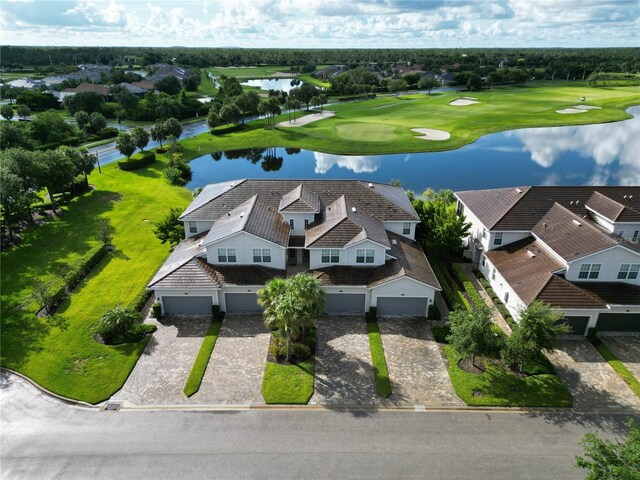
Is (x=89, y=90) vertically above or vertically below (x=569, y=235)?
above

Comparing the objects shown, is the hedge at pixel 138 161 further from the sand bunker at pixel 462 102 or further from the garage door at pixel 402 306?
the sand bunker at pixel 462 102

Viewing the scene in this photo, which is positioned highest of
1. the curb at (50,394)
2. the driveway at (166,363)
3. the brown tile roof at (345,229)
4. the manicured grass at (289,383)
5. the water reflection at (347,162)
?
the brown tile roof at (345,229)

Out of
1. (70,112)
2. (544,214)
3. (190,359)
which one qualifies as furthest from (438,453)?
(70,112)

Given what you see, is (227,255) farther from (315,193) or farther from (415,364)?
(415,364)

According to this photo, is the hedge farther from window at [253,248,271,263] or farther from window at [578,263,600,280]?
window at [578,263,600,280]

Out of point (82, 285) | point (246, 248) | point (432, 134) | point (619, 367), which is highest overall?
point (246, 248)

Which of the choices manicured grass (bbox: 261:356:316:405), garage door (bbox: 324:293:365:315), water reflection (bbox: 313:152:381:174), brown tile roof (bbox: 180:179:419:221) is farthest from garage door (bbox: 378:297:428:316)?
water reflection (bbox: 313:152:381:174)

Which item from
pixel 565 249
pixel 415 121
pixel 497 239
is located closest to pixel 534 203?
pixel 497 239

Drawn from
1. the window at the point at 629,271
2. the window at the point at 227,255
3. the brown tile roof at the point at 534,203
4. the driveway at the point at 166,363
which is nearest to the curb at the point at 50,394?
the driveway at the point at 166,363

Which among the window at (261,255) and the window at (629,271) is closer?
the window at (629,271)
